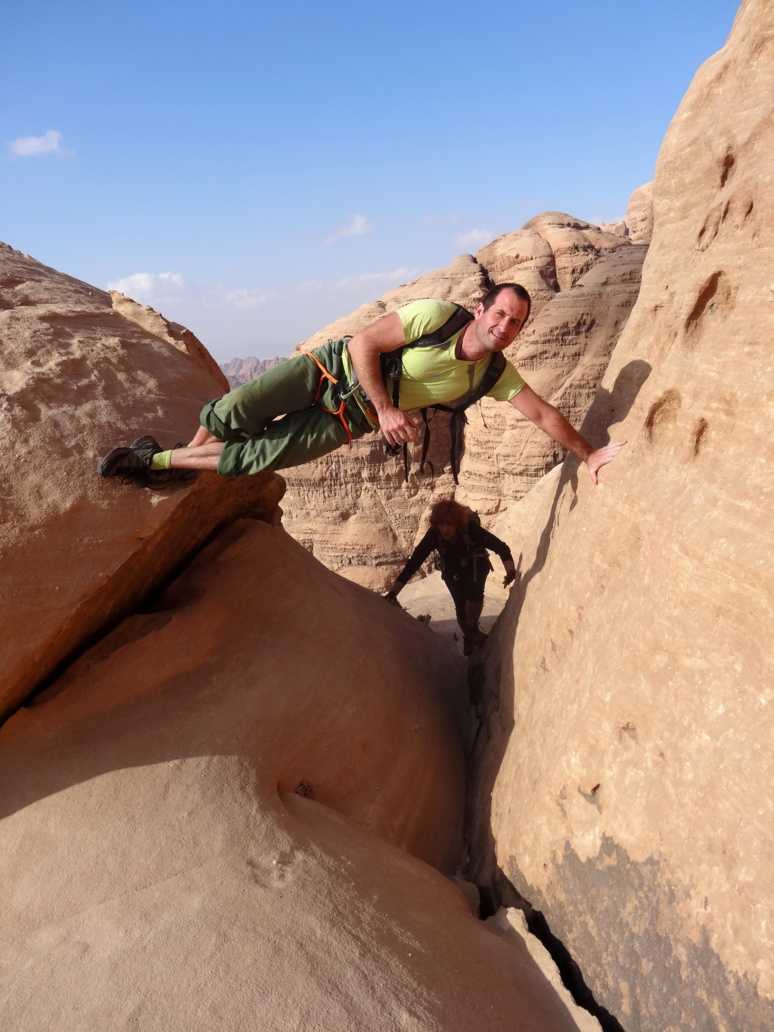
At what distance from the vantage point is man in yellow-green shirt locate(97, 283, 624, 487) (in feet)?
9.21

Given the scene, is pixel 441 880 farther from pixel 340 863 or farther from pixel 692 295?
pixel 692 295

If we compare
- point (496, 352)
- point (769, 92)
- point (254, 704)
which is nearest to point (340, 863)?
point (254, 704)

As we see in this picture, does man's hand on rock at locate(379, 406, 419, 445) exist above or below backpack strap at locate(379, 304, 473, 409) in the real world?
below

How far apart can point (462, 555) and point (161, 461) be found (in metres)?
2.36

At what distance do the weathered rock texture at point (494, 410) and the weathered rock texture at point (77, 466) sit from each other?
7286 mm

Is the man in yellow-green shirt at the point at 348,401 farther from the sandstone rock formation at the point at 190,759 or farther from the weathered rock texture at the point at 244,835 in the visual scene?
the weathered rock texture at the point at 244,835

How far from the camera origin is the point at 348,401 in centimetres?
300

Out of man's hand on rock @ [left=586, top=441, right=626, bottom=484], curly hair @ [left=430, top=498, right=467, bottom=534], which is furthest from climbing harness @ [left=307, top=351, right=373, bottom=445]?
curly hair @ [left=430, top=498, right=467, bottom=534]

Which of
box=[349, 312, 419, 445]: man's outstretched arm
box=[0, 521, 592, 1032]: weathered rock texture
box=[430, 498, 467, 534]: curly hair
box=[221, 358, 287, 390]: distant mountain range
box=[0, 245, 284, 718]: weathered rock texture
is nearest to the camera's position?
box=[0, 521, 592, 1032]: weathered rock texture

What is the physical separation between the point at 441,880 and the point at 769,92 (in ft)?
10.5

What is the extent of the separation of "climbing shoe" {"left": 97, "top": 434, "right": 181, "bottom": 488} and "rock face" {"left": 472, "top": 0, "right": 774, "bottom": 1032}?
185 cm

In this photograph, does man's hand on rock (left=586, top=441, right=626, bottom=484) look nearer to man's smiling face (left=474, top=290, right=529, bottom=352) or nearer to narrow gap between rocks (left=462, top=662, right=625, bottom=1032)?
man's smiling face (left=474, top=290, right=529, bottom=352)

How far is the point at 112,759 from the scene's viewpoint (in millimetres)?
2666

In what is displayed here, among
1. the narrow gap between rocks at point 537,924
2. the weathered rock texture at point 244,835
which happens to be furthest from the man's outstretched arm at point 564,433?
the narrow gap between rocks at point 537,924
